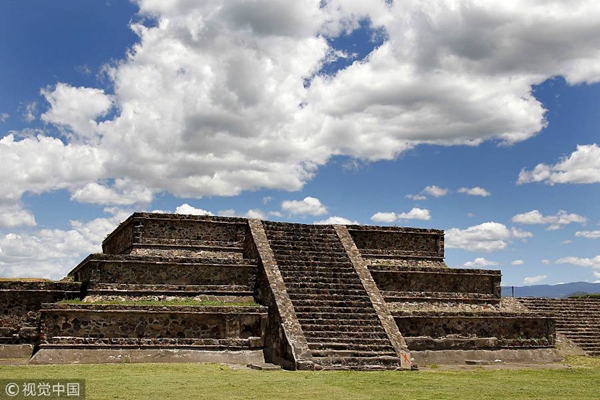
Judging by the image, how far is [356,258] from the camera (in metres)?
19.5

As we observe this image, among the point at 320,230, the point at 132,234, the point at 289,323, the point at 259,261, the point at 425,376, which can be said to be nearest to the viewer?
the point at 425,376

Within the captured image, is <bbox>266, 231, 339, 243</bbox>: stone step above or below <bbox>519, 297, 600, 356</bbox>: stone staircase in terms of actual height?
above

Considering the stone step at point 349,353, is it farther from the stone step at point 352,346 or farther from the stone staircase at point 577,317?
the stone staircase at point 577,317

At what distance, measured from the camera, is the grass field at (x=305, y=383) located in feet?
33.5

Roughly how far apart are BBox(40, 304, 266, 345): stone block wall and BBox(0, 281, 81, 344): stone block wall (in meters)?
2.08

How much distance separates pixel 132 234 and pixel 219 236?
2.79m

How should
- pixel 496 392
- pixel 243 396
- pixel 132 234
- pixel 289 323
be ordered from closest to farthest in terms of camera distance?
pixel 243 396, pixel 496 392, pixel 289 323, pixel 132 234

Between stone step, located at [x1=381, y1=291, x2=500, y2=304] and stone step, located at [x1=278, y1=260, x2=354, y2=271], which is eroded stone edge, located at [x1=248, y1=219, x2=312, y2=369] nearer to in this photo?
stone step, located at [x1=278, y1=260, x2=354, y2=271]

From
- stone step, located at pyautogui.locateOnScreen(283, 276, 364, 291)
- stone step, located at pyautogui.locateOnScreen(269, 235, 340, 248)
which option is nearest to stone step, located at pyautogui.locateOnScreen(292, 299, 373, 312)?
stone step, located at pyautogui.locateOnScreen(283, 276, 364, 291)

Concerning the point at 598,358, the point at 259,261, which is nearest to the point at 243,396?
the point at 259,261

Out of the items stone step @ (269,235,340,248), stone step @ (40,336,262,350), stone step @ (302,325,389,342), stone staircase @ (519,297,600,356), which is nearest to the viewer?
stone step @ (40,336,262,350)

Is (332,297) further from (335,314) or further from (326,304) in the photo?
(335,314)

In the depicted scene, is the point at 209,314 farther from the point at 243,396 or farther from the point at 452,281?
the point at 452,281

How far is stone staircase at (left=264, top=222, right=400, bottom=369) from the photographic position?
14.9 m
